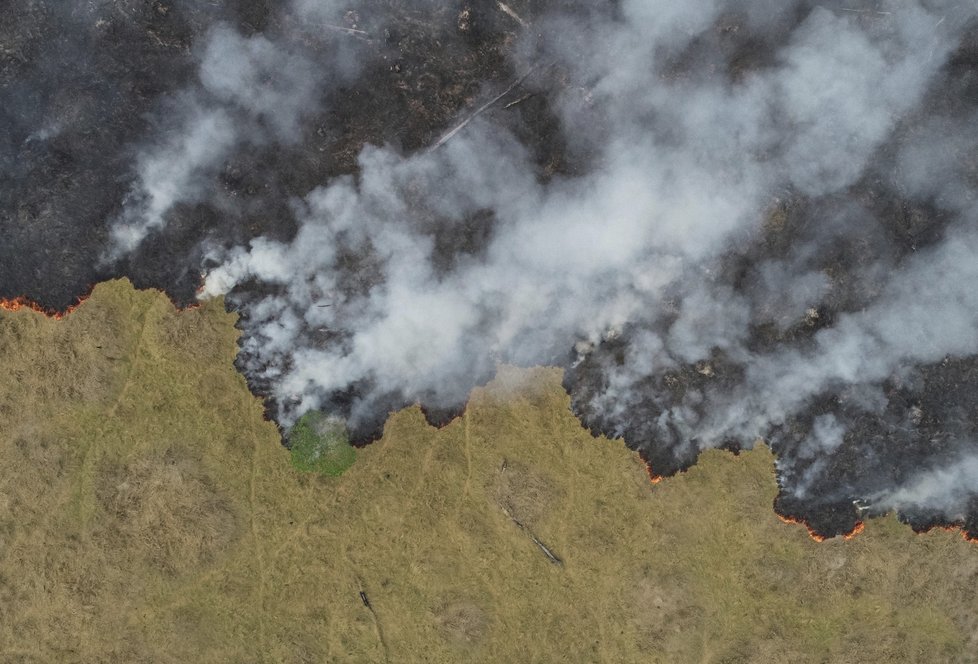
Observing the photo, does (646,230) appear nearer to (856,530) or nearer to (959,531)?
(856,530)

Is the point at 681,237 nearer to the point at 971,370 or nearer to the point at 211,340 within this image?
the point at 971,370

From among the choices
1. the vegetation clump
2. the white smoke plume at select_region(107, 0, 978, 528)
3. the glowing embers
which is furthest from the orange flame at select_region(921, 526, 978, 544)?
the glowing embers

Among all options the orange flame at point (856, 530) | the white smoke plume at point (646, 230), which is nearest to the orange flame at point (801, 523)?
the orange flame at point (856, 530)

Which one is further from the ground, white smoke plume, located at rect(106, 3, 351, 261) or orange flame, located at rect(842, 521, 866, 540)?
orange flame, located at rect(842, 521, 866, 540)

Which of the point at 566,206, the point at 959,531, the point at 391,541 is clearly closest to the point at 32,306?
the point at 391,541

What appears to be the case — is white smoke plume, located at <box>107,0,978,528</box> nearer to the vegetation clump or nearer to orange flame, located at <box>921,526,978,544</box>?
the vegetation clump

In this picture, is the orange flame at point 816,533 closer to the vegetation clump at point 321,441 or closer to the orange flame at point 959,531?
the orange flame at point 959,531

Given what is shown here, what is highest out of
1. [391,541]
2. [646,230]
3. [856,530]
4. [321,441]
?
[646,230]
